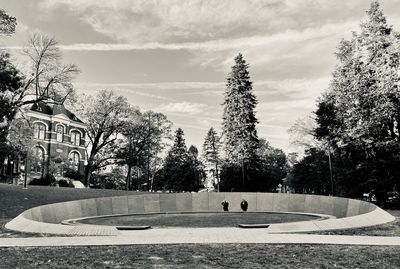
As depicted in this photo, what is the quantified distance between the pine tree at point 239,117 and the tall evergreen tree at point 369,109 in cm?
1726

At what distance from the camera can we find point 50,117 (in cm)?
6494

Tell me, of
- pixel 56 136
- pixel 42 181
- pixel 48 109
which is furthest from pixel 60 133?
pixel 42 181

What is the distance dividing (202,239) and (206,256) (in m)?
2.52

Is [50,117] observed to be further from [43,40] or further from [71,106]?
[43,40]

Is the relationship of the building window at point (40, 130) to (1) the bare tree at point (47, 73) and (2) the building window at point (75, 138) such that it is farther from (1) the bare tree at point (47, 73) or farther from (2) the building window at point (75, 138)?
(1) the bare tree at point (47, 73)

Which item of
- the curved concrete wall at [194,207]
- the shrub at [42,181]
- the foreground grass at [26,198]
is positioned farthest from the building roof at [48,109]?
the curved concrete wall at [194,207]

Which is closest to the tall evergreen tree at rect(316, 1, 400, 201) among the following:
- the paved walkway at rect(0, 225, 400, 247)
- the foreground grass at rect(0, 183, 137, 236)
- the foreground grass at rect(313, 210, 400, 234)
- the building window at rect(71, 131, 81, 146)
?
the foreground grass at rect(313, 210, 400, 234)

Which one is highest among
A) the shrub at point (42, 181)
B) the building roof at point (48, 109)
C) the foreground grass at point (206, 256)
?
the building roof at point (48, 109)

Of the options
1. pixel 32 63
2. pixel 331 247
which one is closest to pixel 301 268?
pixel 331 247

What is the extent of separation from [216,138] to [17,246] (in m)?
70.2

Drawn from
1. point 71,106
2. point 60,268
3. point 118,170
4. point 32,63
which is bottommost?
point 60,268

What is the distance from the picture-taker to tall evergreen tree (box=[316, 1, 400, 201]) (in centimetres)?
2888

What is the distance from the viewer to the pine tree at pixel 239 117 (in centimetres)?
4956

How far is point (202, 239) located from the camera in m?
11.4
